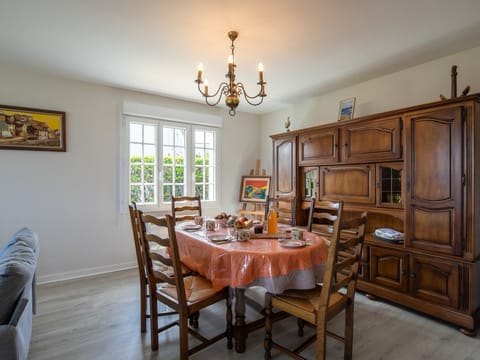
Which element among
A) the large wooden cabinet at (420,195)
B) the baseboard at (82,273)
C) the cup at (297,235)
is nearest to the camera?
the cup at (297,235)

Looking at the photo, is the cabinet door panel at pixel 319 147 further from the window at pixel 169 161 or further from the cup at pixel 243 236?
the cup at pixel 243 236


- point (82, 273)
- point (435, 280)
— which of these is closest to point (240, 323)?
point (435, 280)

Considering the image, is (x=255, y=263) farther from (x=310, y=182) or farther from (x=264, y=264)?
(x=310, y=182)

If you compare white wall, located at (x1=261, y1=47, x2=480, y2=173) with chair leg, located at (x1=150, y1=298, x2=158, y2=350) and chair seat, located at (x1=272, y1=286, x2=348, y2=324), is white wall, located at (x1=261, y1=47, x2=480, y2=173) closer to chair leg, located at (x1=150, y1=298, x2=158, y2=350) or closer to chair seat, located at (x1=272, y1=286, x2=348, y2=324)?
chair seat, located at (x1=272, y1=286, x2=348, y2=324)

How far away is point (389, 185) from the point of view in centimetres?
288

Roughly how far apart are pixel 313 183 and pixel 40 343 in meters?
3.24

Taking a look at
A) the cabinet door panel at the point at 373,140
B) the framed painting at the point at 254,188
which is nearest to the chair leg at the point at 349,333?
the cabinet door panel at the point at 373,140

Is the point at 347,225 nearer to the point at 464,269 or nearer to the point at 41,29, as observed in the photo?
the point at 464,269

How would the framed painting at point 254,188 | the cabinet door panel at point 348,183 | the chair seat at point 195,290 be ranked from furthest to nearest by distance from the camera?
the framed painting at point 254,188 < the cabinet door panel at point 348,183 < the chair seat at point 195,290

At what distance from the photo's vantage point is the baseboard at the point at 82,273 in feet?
10.6

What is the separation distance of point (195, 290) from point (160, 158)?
8.28ft

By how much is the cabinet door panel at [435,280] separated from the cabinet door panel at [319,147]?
4.57ft

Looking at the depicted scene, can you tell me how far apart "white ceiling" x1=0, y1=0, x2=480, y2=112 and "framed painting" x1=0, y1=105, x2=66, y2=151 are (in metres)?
0.52

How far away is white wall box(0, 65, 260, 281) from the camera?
10.1ft
